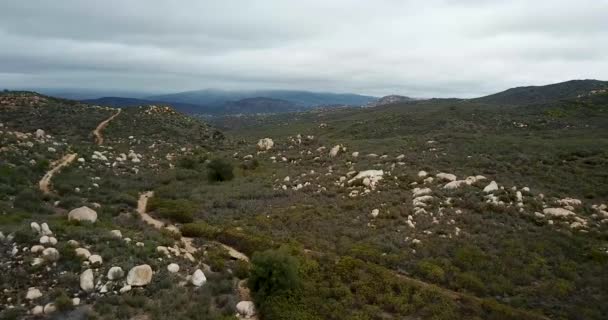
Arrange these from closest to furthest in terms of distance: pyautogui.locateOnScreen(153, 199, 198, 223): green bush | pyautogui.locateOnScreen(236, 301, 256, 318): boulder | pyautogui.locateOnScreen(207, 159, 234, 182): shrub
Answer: pyautogui.locateOnScreen(236, 301, 256, 318): boulder < pyautogui.locateOnScreen(153, 199, 198, 223): green bush < pyautogui.locateOnScreen(207, 159, 234, 182): shrub

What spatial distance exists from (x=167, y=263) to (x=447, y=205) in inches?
583

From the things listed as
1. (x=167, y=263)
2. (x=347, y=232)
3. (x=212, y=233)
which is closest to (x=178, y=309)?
(x=167, y=263)

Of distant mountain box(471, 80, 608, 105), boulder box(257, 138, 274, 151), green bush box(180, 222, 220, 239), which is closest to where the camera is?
green bush box(180, 222, 220, 239)

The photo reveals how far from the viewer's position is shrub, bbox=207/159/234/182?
110 feet

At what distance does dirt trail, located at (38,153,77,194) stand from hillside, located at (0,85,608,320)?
0.17m

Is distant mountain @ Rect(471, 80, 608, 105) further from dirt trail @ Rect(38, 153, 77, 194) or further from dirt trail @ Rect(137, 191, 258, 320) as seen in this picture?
dirt trail @ Rect(38, 153, 77, 194)

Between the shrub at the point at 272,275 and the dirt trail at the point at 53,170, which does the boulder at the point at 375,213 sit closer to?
the shrub at the point at 272,275

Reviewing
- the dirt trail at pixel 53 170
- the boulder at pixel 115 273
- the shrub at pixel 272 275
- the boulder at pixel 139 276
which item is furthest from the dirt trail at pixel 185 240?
the dirt trail at pixel 53 170

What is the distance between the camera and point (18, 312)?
33.1ft

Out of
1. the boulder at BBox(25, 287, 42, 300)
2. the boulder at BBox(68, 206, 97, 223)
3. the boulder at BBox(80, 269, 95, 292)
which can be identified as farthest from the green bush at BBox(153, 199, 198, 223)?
the boulder at BBox(25, 287, 42, 300)

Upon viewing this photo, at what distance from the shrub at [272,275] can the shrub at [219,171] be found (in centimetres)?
2063

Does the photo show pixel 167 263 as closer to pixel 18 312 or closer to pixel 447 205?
pixel 18 312

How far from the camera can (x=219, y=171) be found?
33.7 m

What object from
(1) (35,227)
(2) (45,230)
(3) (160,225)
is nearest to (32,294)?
(2) (45,230)
